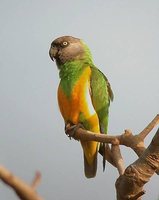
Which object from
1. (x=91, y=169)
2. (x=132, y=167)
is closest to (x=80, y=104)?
(x=91, y=169)

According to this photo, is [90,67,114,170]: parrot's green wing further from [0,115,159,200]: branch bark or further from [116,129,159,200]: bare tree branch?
[116,129,159,200]: bare tree branch

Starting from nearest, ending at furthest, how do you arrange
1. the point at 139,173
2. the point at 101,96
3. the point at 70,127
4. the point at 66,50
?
the point at 139,173, the point at 70,127, the point at 101,96, the point at 66,50

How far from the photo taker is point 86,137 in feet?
4.01

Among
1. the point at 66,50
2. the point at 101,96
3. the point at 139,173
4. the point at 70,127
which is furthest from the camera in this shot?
the point at 66,50

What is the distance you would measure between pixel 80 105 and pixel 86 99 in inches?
1.9

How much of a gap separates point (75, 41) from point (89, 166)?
2.62ft

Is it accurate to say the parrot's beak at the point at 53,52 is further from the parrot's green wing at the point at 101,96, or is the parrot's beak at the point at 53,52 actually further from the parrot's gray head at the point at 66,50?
the parrot's green wing at the point at 101,96

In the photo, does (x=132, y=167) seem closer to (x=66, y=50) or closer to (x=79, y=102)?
(x=79, y=102)

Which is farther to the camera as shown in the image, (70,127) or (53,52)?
(53,52)

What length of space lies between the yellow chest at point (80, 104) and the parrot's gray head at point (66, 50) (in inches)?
10.5

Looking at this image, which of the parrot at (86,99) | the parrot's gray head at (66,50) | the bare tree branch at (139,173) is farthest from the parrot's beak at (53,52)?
the bare tree branch at (139,173)

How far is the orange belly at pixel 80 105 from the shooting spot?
1.83m

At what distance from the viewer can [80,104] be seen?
1.83 metres

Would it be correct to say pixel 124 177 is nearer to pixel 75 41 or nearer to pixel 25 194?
pixel 25 194
